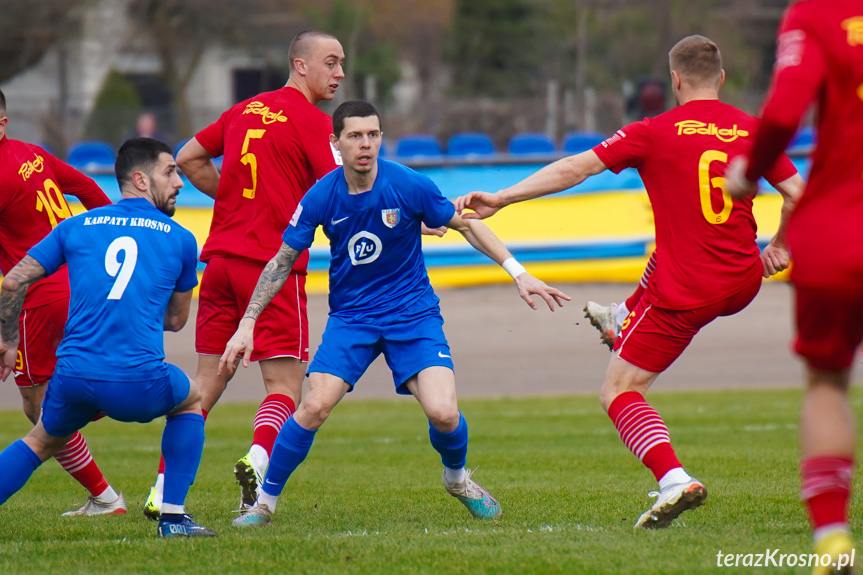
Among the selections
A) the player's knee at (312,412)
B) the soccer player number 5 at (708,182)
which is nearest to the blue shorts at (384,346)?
the player's knee at (312,412)

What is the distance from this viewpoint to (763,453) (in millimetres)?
8859

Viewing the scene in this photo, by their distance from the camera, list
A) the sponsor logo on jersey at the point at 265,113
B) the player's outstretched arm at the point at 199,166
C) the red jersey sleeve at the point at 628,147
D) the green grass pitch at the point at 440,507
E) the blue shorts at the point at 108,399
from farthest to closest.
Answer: the player's outstretched arm at the point at 199,166, the sponsor logo on jersey at the point at 265,113, the red jersey sleeve at the point at 628,147, the blue shorts at the point at 108,399, the green grass pitch at the point at 440,507

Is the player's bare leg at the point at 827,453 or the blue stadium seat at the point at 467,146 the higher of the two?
the player's bare leg at the point at 827,453

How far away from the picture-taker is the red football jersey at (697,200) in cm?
557

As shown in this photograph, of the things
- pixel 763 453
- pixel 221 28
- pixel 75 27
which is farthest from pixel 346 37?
pixel 763 453

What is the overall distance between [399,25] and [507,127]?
568 inches

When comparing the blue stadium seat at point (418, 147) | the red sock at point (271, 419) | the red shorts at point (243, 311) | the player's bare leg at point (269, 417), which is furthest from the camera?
the blue stadium seat at point (418, 147)

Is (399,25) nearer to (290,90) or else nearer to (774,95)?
(290,90)

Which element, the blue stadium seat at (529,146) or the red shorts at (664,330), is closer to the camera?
the red shorts at (664,330)

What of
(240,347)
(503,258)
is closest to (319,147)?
Answer: (503,258)

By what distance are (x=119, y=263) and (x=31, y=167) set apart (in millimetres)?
1938

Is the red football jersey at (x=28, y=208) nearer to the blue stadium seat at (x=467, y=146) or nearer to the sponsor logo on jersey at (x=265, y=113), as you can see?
the sponsor logo on jersey at (x=265, y=113)

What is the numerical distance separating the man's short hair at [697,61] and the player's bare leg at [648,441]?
4.78 ft

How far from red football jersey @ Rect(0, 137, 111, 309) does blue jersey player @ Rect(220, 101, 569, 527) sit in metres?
1.62
